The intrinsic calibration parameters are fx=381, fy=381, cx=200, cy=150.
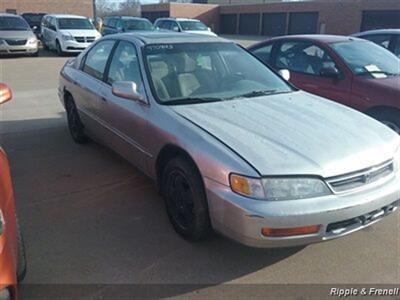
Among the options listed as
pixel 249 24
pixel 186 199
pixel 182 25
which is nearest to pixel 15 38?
pixel 182 25

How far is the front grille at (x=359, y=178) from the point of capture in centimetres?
253

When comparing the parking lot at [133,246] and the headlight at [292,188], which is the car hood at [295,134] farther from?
the parking lot at [133,246]

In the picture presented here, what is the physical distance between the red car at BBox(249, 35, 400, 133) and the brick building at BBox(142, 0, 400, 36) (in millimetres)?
29167

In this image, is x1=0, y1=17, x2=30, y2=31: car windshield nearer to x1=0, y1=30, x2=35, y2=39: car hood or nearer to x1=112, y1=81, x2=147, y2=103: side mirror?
x1=0, y1=30, x2=35, y2=39: car hood

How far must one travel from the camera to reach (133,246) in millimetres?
3068

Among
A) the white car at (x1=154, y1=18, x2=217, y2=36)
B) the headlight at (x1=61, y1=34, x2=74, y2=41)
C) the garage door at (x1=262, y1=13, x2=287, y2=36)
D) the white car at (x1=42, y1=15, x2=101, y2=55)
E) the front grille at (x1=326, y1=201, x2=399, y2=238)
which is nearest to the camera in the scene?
the front grille at (x1=326, y1=201, x2=399, y2=238)

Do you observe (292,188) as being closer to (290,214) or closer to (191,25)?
(290,214)

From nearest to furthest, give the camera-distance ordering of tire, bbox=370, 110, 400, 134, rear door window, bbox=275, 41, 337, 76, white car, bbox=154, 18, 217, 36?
tire, bbox=370, 110, 400, 134, rear door window, bbox=275, 41, 337, 76, white car, bbox=154, 18, 217, 36

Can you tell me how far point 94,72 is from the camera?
15.4 feet

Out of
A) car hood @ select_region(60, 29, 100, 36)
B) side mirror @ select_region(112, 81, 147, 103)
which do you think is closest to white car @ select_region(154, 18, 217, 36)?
car hood @ select_region(60, 29, 100, 36)

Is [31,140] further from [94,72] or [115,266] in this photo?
[115,266]

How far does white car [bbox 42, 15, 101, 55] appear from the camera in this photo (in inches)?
626

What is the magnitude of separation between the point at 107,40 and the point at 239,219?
3.18m

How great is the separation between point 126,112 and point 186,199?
1219mm
